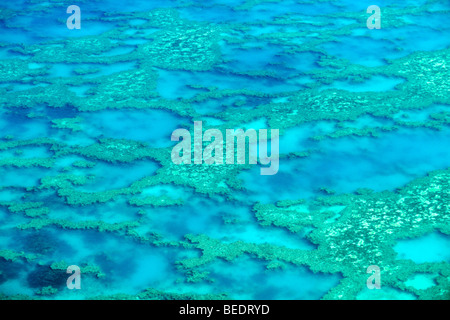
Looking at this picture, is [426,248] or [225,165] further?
[225,165]

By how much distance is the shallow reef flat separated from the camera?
7.27 ft

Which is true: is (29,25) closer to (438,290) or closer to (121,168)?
(121,168)

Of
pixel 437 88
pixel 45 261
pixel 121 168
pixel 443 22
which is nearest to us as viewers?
pixel 45 261

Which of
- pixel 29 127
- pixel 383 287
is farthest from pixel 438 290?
pixel 29 127

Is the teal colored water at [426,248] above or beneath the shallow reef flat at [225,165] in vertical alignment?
beneath

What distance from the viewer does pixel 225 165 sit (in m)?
2.90

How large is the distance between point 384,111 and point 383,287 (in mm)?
1595

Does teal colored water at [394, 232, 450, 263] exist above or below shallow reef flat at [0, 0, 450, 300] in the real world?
below

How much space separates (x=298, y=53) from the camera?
13.8ft

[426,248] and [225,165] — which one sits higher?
[225,165]

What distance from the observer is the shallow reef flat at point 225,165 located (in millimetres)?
2217
